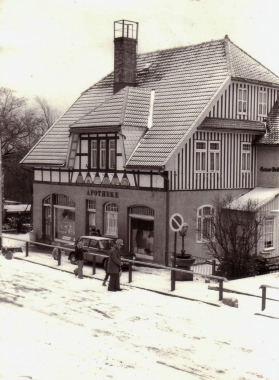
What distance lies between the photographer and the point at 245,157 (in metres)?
27.8

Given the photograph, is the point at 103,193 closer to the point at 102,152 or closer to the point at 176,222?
the point at 102,152

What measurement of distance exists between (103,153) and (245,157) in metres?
6.81

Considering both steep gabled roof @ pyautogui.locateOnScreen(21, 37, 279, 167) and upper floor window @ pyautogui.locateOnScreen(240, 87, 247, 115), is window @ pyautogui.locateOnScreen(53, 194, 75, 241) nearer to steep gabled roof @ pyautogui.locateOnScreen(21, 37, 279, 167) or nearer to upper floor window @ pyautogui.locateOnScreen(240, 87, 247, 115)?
steep gabled roof @ pyautogui.locateOnScreen(21, 37, 279, 167)

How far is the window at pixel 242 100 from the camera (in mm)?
26987

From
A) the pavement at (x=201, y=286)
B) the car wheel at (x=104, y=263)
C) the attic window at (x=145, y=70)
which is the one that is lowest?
the pavement at (x=201, y=286)

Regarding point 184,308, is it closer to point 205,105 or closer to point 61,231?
point 205,105

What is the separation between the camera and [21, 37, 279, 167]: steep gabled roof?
24859mm

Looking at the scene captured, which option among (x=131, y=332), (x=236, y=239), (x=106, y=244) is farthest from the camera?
(x=106, y=244)

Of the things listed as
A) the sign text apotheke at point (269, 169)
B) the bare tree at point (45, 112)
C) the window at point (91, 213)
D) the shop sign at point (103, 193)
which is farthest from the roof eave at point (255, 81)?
the bare tree at point (45, 112)

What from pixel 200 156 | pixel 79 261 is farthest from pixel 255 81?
pixel 79 261

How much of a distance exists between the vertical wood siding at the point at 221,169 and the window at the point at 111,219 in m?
3.76

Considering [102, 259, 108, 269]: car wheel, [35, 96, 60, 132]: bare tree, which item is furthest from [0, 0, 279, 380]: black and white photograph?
[35, 96, 60, 132]: bare tree

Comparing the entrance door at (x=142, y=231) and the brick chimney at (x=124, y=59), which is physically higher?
the brick chimney at (x=124, y=59)

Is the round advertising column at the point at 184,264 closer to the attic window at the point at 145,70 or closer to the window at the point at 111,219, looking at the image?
the window at the point at 111,219
